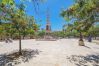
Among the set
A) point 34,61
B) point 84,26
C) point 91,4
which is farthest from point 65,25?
point 91,4

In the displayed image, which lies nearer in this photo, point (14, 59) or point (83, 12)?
point (83, 12)

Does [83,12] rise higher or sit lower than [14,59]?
higher

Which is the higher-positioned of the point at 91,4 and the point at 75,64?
the point at 91,4

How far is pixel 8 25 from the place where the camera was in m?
17.2

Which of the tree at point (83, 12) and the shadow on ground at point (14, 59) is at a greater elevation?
the tree at point (83, 12)

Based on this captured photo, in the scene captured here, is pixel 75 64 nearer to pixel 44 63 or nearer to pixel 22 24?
pixel 44 63

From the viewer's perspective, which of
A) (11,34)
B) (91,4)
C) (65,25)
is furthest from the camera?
(65,25)

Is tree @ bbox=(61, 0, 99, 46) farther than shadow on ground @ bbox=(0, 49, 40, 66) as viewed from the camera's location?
No

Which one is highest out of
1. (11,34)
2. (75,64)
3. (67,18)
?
(67,18)

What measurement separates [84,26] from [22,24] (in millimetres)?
6286

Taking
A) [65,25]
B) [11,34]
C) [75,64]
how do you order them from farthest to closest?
[65,25], [11,34], [75,64]

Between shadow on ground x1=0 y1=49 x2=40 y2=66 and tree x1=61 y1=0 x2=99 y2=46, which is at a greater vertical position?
tree x1=61 y1=0 x2=99 y2=46

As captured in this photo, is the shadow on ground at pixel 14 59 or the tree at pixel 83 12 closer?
the tree at pixel 83 12

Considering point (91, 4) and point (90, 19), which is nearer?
point (91, 4)
